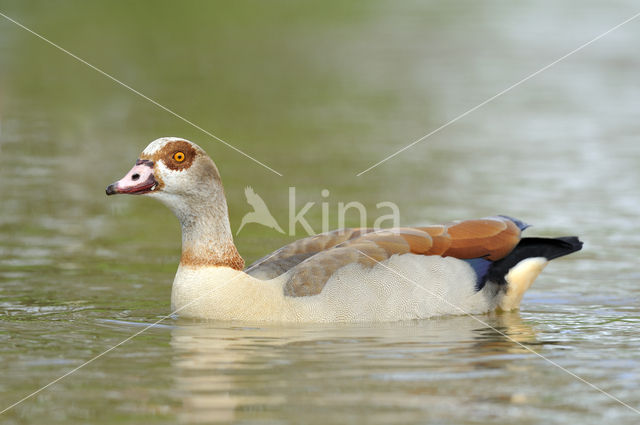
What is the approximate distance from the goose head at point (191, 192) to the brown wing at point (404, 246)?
791mm

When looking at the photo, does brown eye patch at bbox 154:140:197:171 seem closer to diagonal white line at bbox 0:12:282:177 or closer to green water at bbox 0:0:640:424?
green water at bbox 0:0:640:424

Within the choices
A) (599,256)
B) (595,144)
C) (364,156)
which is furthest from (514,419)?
(595,144)

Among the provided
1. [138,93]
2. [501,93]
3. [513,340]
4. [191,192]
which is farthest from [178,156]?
[501,93]

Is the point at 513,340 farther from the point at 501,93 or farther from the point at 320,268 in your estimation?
the point at 501,93

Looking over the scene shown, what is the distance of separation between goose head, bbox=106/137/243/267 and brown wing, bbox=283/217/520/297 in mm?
791

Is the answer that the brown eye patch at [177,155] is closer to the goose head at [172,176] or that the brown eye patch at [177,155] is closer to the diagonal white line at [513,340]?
the goose head at [172,176]

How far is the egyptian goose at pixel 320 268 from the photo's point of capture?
10.6 m

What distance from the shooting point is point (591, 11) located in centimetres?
3938

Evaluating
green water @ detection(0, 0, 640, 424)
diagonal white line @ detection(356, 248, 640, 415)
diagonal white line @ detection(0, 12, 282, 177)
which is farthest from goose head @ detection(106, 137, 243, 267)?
diagonal white line @ detection(0, 12, 282, 177)

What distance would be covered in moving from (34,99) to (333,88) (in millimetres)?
7105

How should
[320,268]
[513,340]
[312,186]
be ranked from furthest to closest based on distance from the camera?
[312,186]
[320,268]
[513,340]

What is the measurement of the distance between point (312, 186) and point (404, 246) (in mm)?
6590

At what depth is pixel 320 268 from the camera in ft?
34.9

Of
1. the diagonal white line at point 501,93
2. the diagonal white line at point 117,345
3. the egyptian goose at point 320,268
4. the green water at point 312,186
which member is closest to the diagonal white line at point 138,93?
the green water at point 312,186
